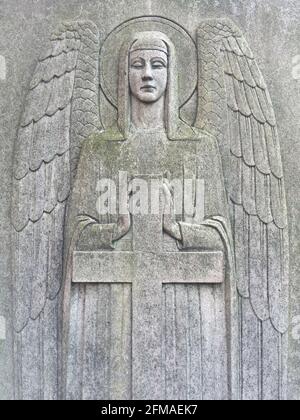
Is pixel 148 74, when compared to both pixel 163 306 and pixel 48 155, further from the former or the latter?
pixel 163 306

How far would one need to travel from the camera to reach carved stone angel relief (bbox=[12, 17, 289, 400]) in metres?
6.26

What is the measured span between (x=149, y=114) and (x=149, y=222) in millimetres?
1031

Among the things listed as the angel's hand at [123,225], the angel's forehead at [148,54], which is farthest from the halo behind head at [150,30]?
the angel's hand at [123,225]

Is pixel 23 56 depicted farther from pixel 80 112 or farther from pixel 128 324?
pixel 128 324

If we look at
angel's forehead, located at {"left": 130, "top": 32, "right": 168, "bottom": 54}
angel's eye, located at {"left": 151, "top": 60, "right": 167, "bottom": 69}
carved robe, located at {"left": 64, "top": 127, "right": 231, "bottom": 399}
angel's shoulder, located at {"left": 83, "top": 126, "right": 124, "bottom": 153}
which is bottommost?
carved robe, located at {"left": 64, "top": 127, "right": 231, "bottom": 399}

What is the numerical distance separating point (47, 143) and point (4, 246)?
1.05m

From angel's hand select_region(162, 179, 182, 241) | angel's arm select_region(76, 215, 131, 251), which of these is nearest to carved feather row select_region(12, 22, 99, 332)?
angel's arm select_region(76, 215, 131, 251)

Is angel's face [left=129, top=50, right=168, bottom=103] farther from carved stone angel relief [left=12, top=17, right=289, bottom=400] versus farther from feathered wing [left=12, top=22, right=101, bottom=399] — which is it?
feathered wing [left=12, top=22, right=101, bottom=399]

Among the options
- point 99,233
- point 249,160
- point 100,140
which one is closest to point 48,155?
point 100,140

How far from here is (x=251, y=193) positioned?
649 cm

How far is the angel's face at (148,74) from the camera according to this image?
251 inches

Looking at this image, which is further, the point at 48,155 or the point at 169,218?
the point at 48,155

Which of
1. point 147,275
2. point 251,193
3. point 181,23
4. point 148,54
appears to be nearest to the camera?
point 147,275

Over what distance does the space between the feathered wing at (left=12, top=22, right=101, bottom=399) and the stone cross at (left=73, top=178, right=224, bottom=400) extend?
41cm
